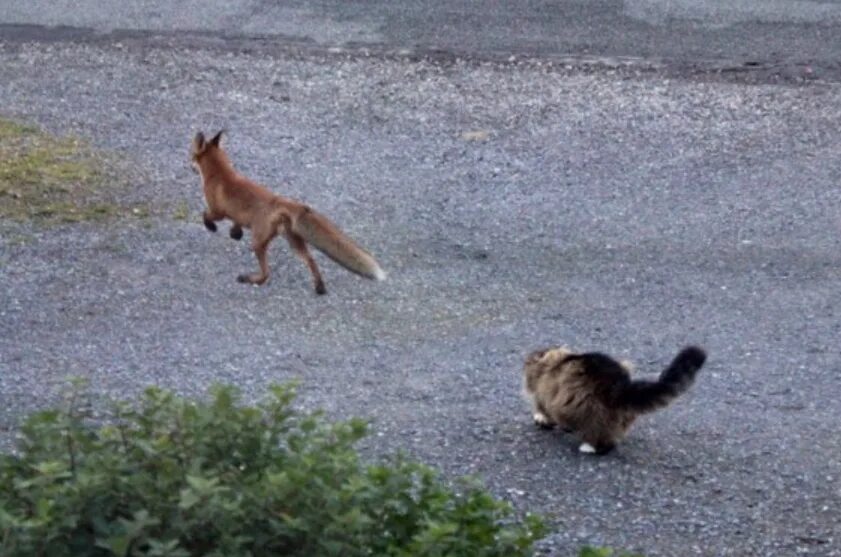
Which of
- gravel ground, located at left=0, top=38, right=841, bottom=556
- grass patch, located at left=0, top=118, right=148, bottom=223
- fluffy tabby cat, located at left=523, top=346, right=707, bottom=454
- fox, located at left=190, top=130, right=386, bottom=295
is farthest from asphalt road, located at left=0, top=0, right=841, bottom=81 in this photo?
fluffy tabby cat, located at left=523, top=346, right=707, bottom=454

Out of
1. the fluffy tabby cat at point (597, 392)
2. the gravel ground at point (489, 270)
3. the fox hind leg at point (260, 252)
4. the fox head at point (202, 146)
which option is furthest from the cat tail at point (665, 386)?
the fox head at point (202, 146)

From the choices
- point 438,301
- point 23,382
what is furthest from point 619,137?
point 23,382

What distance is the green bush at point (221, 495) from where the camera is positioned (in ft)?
12.2

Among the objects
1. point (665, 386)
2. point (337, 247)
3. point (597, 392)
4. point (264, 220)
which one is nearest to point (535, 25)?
point (264, 220)

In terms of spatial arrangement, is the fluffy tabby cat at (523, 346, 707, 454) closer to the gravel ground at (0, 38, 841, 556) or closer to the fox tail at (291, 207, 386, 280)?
the gravel ground at (0, 38, 841, 556)

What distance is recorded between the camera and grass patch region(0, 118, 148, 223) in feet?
30.7

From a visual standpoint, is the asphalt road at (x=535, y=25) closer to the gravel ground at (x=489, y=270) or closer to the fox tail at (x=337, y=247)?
the gravel ground at (x=489, y=270)

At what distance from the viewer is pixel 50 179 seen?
9.81 m

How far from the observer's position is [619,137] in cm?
1055

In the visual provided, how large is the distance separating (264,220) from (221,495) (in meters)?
4.83

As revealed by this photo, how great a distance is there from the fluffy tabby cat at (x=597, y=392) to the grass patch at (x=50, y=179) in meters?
3.32

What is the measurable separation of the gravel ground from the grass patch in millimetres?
171

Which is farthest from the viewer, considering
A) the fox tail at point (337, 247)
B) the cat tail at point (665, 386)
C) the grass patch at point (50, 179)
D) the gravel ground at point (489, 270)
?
the grass patch at point (50, 179)

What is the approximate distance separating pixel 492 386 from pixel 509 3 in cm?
648
